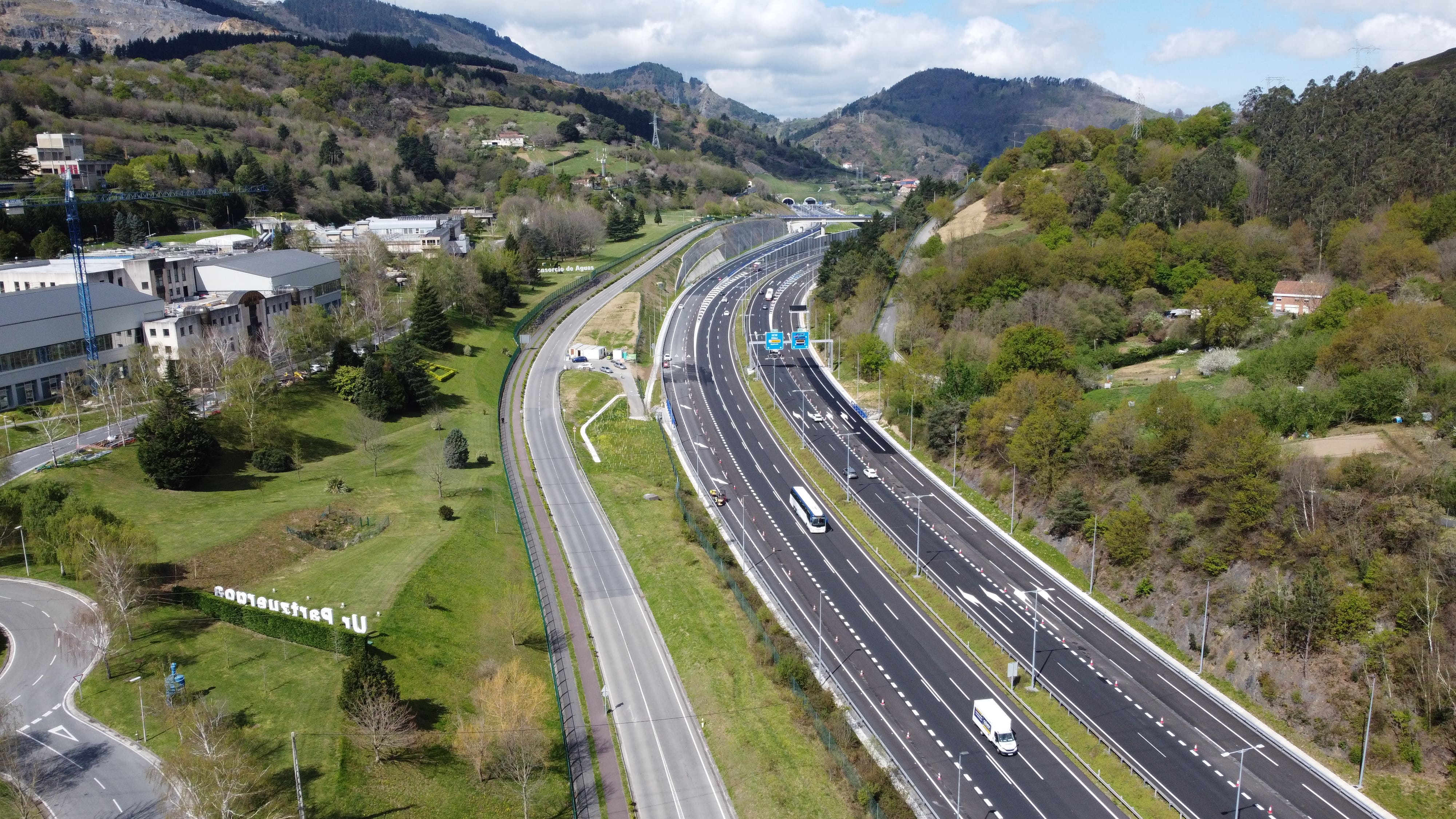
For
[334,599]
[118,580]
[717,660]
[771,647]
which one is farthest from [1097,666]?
[118,580]

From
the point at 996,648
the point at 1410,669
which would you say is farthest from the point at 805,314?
the point at 1410,669

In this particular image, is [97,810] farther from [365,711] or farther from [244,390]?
[244,390]

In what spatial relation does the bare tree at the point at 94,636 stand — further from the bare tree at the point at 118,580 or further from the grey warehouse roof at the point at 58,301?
the grey warehouse roof at the point at 58,301

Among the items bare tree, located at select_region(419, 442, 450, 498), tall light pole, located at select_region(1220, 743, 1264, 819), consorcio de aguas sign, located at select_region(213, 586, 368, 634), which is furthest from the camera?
bare tree, located at select_region(419, 442, 450, 498)

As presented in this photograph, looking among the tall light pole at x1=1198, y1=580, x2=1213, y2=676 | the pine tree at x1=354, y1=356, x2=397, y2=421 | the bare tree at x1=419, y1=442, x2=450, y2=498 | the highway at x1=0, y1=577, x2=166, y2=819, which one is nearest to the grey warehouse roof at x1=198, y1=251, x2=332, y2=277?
the pine tree at x1=354, y1=356, x2=397, y2=421

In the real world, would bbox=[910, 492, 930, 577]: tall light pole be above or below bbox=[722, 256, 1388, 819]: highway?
above

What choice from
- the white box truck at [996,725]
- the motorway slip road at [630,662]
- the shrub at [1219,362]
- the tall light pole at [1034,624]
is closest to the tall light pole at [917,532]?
the tall light pole at [1034,624]

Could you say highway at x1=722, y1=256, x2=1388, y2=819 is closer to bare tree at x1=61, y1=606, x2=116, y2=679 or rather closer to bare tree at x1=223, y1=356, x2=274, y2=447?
bare tree at x1=223, y1=356, x2=274, y2=447

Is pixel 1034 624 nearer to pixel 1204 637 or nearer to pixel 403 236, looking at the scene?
pixel 1204 637
